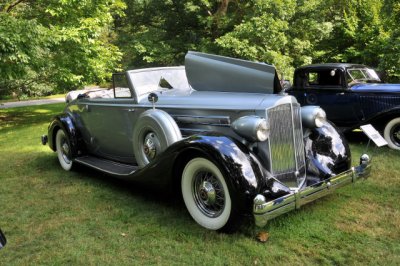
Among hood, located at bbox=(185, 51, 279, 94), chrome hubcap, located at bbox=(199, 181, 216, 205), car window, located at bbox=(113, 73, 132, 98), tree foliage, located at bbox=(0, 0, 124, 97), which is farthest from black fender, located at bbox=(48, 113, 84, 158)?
tree foliage, located at bbox=(0, 0, 124, 97)

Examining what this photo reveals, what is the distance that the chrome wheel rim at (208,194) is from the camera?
3.63 m

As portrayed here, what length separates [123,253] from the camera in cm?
334

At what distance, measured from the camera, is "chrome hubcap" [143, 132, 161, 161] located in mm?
4449

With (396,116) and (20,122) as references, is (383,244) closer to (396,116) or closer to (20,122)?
(396,116)

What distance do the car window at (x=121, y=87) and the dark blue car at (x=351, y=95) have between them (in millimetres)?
4601

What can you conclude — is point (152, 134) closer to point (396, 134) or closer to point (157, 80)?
point (157, 80)

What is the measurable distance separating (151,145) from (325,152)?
2072 mm

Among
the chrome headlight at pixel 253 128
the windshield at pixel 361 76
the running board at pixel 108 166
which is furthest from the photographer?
the windshield at pixel 361 76

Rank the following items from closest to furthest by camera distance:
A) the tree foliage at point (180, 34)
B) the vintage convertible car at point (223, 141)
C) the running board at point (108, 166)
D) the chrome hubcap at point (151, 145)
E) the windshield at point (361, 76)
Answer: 1. the vintage convertible car at point (223, 141)
2. the chrome hubcap at point (151, 145)
3. the running board at point (108, 166)
4. the windshield at point (361, 76)
5. the tree foliage at point (180, 34)

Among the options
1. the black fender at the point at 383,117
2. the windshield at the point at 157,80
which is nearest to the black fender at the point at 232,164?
the windshield at the point at 157,80

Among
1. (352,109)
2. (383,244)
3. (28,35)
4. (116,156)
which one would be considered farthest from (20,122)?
(383,244)

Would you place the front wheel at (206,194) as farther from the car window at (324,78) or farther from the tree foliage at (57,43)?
the tree foliage at (57,43)

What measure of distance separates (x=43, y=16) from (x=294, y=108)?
11.2 metres

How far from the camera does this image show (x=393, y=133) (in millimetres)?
7016
